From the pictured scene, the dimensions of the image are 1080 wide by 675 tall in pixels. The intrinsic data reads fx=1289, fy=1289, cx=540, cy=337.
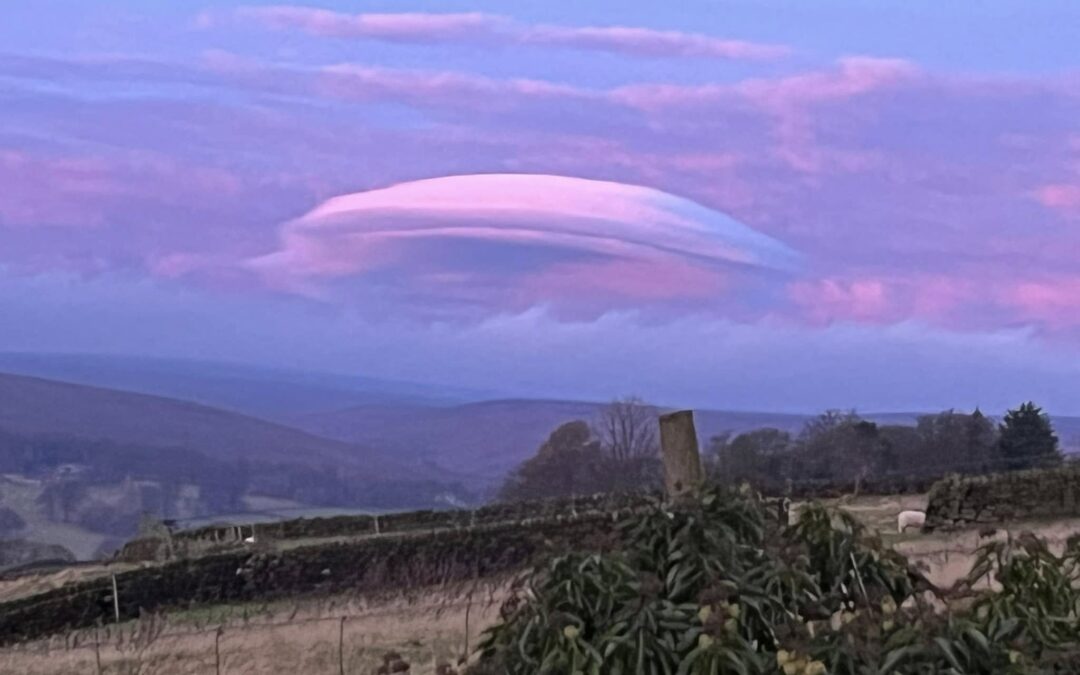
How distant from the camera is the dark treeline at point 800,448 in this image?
104 feet

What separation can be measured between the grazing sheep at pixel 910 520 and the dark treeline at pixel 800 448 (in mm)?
9579

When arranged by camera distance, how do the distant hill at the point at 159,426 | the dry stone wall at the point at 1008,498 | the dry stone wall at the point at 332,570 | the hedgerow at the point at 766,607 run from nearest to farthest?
the hedgerow at the point at 766,607, the dry stone wall at the point at 332,570, the dry stone wall at the point at 1008,498, the distant hill at the point at 159,426

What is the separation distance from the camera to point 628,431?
34.5 meters

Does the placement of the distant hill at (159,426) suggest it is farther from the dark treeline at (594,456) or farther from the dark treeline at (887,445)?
the dark treeline at (887,445)

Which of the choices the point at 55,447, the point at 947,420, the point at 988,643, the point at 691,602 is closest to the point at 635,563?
the point at 691,602

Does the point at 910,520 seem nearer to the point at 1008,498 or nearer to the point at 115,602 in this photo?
the point at 1008,498

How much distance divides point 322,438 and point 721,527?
3998 cm

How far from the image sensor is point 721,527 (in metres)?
4.16

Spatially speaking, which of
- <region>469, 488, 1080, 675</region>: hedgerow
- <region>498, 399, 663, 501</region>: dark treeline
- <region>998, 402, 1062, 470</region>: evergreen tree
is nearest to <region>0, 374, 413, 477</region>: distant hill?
A: <region>498, 399, 663, 501</region>: dark treeline

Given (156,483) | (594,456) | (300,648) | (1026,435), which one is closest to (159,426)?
(156,483)

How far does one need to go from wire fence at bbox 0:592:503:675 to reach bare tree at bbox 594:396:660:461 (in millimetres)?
20664

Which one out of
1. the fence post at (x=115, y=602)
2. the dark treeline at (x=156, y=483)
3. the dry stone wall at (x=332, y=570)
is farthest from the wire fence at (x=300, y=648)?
the dark treeline at (x=156, y=483)

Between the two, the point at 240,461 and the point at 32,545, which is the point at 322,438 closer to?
the point at 240,461

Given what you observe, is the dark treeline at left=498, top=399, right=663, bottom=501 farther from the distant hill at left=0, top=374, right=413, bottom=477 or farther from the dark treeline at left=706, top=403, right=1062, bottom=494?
the distant hill at left=0, top=374, right=413, bottom=477
